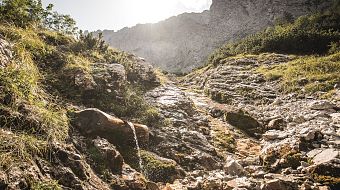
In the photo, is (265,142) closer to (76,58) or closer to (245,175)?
(245,175)

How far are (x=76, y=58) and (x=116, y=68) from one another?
160 centimetres

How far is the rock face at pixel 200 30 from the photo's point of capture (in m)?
47.7

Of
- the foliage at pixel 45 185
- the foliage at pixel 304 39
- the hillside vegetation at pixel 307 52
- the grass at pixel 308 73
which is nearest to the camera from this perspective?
the foliage at pixel 45 185

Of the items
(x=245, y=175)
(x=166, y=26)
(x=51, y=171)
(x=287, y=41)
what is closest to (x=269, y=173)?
(x=245, y=175)

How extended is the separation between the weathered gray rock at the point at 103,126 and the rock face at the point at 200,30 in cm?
3881

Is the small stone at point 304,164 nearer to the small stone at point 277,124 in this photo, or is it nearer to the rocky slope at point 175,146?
the rocky slope at point 175,146

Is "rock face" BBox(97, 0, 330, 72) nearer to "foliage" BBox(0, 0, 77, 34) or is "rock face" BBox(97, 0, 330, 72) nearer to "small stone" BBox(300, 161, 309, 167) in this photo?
"foliage" BBox(0, 0, 77, 34)

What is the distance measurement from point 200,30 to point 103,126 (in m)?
57.6

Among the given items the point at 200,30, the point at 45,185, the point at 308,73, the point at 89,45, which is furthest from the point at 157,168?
the point at 200,30

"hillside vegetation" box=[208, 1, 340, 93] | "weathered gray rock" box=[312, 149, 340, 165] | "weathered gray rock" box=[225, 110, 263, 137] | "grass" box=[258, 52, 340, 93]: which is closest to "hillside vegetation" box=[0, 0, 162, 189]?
"weathered gray rock" box=[225, 110, 263, 137]

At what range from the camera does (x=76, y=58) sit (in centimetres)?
1059

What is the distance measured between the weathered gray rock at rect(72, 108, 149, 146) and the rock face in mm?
38813

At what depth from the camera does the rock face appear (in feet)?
157

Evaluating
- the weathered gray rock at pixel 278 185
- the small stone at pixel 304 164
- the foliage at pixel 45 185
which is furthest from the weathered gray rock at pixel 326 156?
the foliage at pixel 45 185
